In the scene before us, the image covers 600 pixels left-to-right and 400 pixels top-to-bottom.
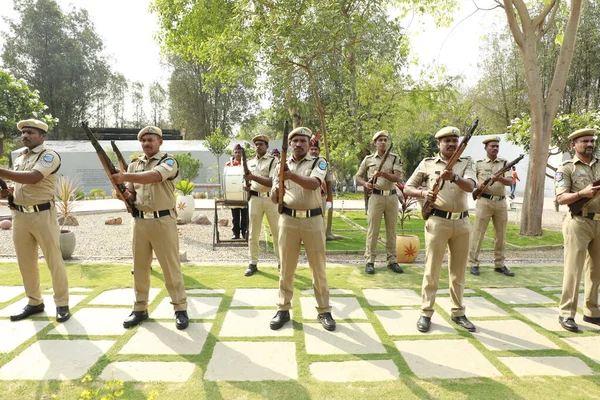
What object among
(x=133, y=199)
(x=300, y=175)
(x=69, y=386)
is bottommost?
(x=69, y=386)

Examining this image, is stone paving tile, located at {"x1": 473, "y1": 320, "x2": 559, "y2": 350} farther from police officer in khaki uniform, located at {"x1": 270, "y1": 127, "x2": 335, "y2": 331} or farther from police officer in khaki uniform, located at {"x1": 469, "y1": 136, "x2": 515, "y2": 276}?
police officer in khaki uniform, located at {"x1": 469, "y1": 136, "x2": 515, "y2": 276}

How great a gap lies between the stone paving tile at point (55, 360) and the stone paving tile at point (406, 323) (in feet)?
8.71

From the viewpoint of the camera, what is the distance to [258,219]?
6137mm

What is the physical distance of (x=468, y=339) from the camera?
3740mm

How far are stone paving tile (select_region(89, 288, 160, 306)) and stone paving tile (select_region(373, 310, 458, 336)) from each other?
271cm

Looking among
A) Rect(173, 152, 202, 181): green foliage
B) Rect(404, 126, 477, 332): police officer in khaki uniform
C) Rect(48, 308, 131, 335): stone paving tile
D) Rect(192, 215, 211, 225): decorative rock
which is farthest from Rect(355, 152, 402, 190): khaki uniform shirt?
Rect(173, 152, 202, 181): green foliage

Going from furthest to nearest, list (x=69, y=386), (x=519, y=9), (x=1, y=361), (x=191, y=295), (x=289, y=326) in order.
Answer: (x=519, y=9) → (x=191, y=295) → (x=289, y=326) → (x=1, y=361) → (x=69, y=386)

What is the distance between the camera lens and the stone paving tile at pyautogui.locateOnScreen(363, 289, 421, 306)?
4.70 meters

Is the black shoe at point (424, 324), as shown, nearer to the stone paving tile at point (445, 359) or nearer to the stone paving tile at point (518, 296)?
the stone paving tile at point (445, 359)

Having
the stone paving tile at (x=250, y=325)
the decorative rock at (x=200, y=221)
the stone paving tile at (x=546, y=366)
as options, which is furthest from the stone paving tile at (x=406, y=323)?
the decorative rock at (x=200, y=221)

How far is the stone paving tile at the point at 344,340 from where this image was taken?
11.5 feet

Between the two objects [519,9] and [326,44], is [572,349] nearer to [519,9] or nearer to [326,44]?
[326,44]

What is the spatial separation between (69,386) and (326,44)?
5933 mm

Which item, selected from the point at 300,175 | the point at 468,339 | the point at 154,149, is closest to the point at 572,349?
the point at 468,339
